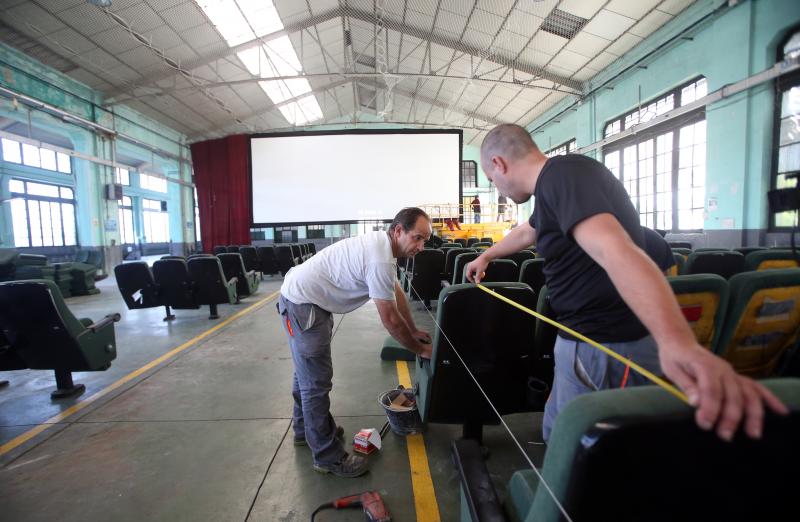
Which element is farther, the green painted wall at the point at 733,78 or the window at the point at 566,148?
the window at the point at 566,148

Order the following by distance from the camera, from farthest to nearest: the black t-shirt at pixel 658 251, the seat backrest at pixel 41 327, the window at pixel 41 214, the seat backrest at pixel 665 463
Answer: the window at pixel 41 214
the seat backrest at pixel 41 327
the black t-shirt at pixel 658 251
the seat backrest at pixel 665 463

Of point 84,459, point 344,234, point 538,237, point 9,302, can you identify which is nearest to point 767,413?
point 538,237

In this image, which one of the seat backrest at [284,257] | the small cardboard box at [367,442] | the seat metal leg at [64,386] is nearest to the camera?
the small cardboard box at [367,442]

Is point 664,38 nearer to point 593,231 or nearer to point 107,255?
point 593,231

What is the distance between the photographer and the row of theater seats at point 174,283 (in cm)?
545

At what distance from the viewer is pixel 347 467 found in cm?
203

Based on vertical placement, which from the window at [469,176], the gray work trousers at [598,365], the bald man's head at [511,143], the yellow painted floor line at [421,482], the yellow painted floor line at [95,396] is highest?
the window at [469,176]

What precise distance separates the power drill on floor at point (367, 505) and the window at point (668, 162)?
9.13m

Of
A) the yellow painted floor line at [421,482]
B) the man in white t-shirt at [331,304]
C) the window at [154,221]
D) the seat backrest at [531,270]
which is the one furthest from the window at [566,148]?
the window at [154,221]

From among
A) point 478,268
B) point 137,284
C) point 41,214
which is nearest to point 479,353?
point 478,268

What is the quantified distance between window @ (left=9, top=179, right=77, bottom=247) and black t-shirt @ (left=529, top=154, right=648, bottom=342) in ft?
57.2

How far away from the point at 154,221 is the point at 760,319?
26051 millimetres

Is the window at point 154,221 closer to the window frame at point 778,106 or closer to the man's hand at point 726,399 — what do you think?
the man's hand at point 726,399

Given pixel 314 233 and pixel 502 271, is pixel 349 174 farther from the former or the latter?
pixel 314 233
